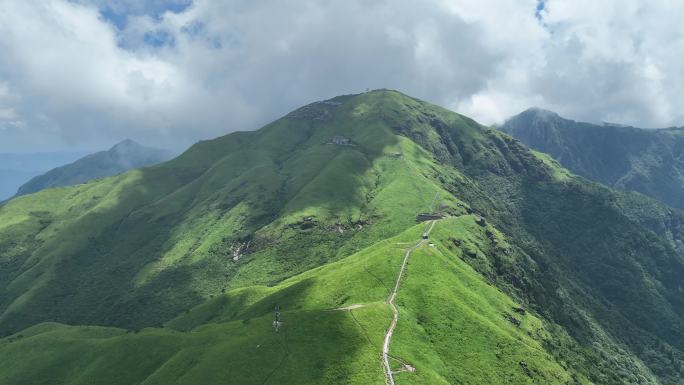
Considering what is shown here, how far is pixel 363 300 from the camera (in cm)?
→ 19675

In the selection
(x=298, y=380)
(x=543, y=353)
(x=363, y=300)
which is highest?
(x=363, y=300)

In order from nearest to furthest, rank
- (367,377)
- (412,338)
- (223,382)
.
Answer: (367,377), (223,382), (412,338)

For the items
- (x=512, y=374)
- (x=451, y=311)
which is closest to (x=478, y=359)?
(x=512, y=374)

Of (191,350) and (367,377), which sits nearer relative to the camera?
(367,377)

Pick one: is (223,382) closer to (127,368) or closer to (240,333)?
(240,333)

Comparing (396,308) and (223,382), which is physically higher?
(396,308)

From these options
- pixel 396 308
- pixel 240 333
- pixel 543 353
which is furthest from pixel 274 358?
pixel 543 353

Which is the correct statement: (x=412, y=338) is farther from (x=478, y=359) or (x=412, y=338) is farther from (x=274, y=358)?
(x=274, y=358)

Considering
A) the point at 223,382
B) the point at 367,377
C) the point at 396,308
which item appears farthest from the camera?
the point at 396,308

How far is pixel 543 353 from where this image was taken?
194 meters

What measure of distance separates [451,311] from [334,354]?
65972mm

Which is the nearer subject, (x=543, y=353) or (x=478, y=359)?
(x=478, y=359)

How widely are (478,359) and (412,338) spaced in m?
26.1

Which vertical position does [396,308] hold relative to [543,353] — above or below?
above
